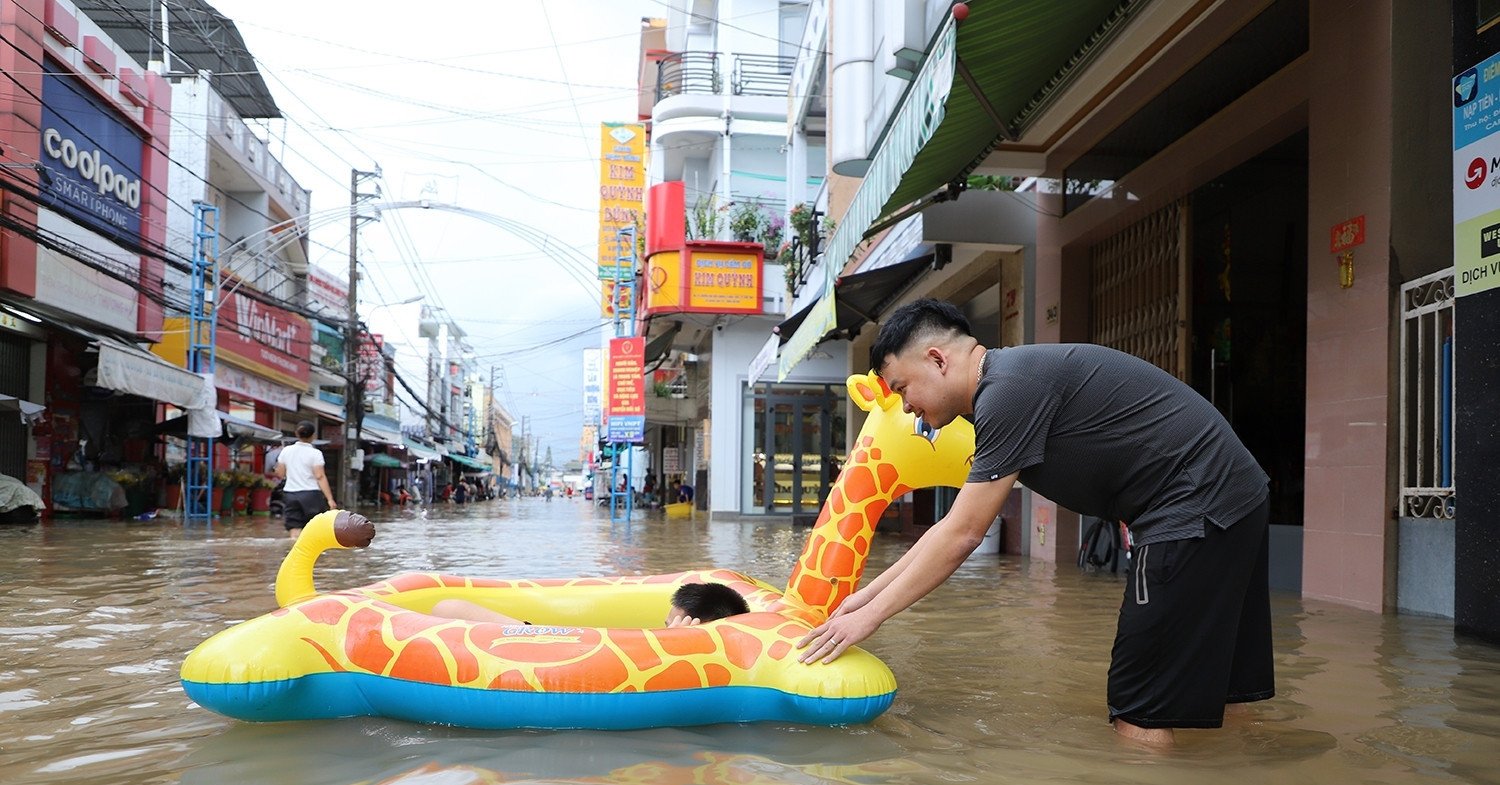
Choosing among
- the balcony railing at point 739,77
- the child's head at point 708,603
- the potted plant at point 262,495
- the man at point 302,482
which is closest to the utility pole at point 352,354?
the potted plant at point 262,495

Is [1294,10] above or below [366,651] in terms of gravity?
above

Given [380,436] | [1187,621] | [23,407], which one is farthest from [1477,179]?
[380,436]

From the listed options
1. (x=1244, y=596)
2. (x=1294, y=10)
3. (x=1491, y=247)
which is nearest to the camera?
(x=1244, y=596)

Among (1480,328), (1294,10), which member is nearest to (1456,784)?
(1480,328)

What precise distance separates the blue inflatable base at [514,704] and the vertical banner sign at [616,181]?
30.3m

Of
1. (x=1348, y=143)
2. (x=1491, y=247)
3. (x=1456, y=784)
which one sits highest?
(x=1348, y=143)

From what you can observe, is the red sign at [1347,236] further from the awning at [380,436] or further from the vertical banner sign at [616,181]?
the awning at [380,436]

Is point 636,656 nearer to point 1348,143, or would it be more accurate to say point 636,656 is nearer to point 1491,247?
point 1491,247

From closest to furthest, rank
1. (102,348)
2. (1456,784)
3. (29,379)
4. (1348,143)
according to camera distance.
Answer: (1456,784) < (1348,143) < (102,348) < (29,379)

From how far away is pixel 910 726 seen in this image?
3.39 m

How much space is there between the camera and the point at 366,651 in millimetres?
3389

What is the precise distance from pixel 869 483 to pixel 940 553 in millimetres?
1341

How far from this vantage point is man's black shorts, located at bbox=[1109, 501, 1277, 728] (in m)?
2.86

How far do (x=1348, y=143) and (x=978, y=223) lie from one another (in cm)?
472
